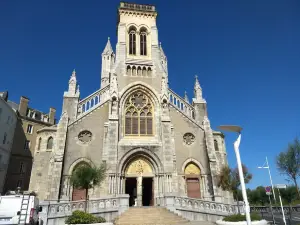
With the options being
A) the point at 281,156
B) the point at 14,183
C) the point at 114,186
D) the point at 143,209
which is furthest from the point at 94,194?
the point at 281,156

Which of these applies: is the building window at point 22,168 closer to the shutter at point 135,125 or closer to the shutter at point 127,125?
the shutter at point 127,125

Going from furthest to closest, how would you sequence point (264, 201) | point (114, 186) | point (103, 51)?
point (264, 201) < point (103, 51) < point (114, 186)

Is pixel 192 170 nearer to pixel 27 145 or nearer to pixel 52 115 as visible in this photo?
pixel 27 145

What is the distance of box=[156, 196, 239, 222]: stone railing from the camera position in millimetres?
18125

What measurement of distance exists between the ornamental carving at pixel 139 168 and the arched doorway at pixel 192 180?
154 inches

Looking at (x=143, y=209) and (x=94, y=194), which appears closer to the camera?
(x=143, y=209)

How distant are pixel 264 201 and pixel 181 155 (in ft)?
169

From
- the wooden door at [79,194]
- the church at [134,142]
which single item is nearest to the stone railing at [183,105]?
the church at [134,142]

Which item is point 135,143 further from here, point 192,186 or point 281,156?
point 281,156

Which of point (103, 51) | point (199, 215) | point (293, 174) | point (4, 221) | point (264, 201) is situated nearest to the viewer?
point (4, 221)

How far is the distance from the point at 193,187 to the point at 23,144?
2729 centimetres

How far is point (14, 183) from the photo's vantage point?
1297 inches

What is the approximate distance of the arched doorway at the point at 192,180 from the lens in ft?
76.0

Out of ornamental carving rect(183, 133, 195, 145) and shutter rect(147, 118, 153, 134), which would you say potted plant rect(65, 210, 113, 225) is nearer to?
shutter rect(147, 118, 153, 134)
